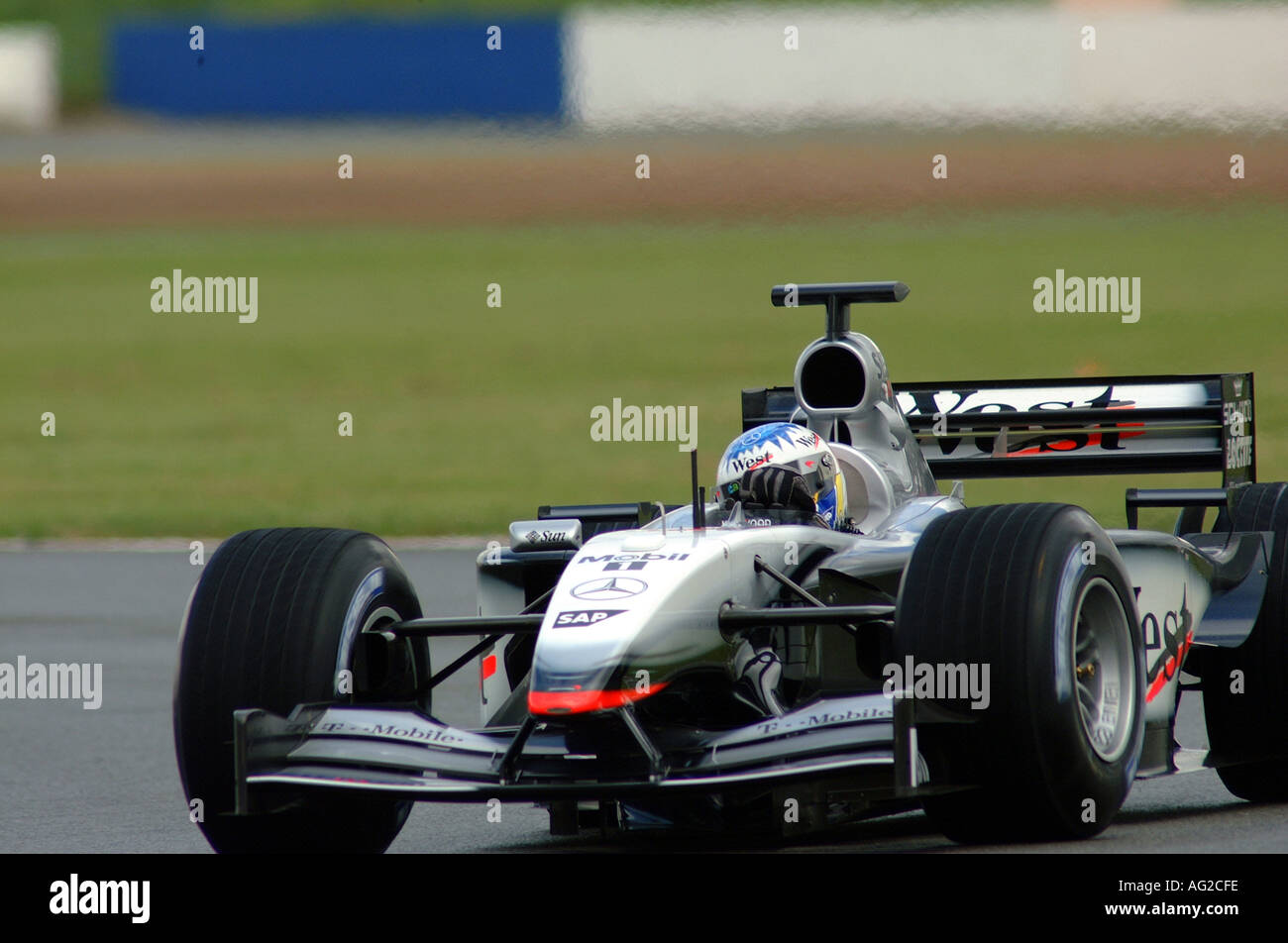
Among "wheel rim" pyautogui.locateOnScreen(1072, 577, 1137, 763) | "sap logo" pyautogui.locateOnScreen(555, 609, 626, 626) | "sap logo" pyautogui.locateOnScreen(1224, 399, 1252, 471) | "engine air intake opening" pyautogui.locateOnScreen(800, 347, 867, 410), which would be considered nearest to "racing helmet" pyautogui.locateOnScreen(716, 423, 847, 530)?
"engine air intake opening" pyautogui.locateOnScreen(800, 347, 867, 410)

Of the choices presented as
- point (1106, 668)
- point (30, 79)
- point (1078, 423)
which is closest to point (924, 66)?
point (1078, 423)

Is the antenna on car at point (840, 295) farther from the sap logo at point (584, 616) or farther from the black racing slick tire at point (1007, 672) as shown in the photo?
the sap logo at point (584, 616)

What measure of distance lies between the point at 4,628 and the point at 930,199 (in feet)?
35.3

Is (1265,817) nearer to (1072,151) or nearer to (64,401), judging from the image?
(1072,151)

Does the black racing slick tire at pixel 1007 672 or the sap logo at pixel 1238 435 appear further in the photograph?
the sap logo at pixel 1238 435

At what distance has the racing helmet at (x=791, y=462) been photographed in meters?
7.11

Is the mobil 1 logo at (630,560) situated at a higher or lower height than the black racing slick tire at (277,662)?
higher

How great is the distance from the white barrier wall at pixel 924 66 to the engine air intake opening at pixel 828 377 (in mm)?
7221

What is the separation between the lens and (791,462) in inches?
280

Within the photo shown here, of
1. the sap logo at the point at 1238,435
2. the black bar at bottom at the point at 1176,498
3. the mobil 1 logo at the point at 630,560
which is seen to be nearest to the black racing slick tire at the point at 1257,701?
the black bar at bottom at the point at 1176,498

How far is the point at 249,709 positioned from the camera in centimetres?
623

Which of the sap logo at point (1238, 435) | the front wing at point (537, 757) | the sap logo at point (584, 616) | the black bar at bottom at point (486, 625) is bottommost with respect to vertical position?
the front wing at point (537, 757)

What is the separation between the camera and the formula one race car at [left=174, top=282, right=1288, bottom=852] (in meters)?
5.97
